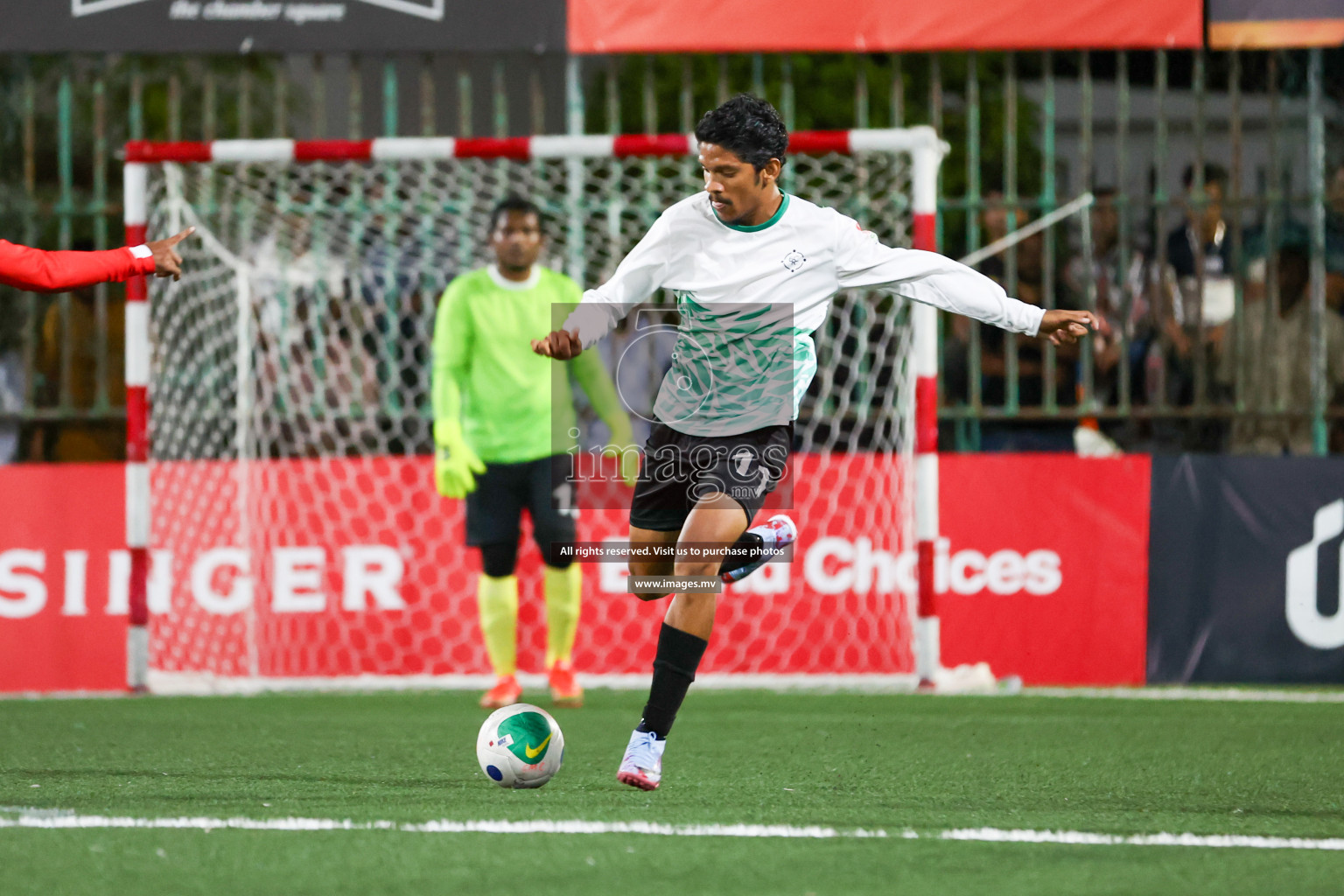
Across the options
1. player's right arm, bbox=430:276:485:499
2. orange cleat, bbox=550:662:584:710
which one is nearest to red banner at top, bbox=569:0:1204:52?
player's right arm, bbox=430:276:485:499

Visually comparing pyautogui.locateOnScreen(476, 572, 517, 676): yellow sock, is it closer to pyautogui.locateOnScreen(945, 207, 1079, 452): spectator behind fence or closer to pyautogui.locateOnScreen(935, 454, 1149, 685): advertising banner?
pyautogui.locateOnScreen(935, 454, 1149, 685): advertising banner

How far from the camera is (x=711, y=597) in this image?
4.56 meters

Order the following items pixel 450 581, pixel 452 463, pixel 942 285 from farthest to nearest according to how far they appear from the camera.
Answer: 1. pixel 450 581
2. pixel 452 463
3. pixel 942 285

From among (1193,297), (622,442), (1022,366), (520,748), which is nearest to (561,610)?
(622,442)

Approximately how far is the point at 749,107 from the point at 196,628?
171 inches

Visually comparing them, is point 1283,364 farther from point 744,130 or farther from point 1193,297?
point 744,130

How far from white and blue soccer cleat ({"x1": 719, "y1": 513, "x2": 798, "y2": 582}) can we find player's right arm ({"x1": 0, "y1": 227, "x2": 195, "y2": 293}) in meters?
1.90

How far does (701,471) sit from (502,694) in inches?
99.2

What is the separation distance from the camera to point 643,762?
4.43 metres

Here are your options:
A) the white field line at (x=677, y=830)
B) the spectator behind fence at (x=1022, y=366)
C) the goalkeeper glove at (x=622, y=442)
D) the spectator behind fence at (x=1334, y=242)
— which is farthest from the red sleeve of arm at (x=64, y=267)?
the spectator behind fence at (x=1334, y=242)

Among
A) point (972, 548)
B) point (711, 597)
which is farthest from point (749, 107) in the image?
point (972, 548)

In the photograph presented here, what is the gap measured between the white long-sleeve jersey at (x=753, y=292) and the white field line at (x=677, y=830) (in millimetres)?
1233

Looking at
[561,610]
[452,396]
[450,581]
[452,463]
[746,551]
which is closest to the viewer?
[746,551]

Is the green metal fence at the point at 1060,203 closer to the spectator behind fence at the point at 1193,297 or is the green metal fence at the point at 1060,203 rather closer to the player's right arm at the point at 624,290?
the spectator behind fence at the point at 1193,297
